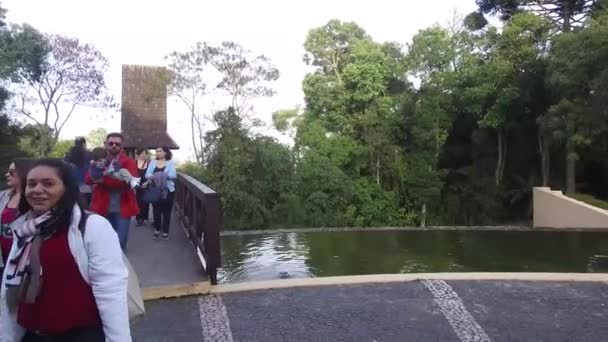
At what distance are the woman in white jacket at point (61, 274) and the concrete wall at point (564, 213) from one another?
41.0 ft

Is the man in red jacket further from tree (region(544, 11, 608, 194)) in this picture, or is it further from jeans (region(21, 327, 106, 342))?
tree (region(544, 11, 608, 194))

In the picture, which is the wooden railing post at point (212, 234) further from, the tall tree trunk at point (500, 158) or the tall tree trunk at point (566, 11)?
the tall tree trunk at point (500, 158)

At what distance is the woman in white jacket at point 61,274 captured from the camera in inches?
67.9

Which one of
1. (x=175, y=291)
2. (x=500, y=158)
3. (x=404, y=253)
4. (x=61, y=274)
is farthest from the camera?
(x=500, y=158)

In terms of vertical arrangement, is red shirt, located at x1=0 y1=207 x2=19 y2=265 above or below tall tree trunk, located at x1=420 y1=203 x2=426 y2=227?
above

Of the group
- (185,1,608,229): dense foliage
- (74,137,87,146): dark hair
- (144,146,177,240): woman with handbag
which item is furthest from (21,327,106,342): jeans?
(185,1,608,229): dense foliage

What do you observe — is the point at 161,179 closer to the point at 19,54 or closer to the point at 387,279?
the point at 387,279

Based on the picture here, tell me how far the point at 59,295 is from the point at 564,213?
14.8 m

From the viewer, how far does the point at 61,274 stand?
5.66ft

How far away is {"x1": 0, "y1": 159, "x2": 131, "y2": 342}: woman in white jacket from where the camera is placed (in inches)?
67.9

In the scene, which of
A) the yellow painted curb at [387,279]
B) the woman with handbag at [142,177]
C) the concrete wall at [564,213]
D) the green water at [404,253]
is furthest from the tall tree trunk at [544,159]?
the woman with handbag at [142,177]

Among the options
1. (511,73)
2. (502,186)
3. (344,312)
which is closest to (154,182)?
(344,312)

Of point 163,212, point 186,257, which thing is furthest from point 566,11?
point 186,257

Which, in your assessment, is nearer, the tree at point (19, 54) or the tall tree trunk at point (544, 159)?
the tree at point (19, 54)
